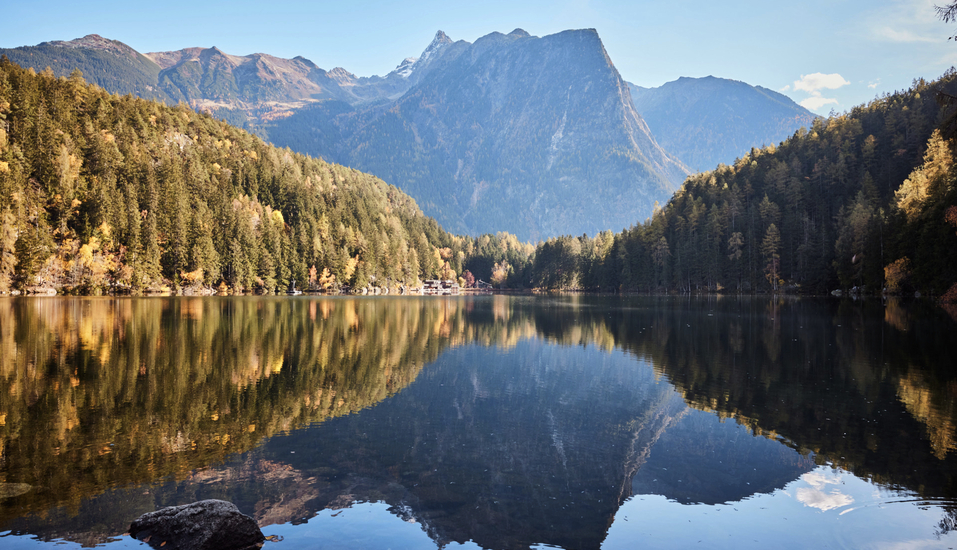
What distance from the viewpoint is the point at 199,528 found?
8.45m

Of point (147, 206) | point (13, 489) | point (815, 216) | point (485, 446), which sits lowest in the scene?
point (485, 446)

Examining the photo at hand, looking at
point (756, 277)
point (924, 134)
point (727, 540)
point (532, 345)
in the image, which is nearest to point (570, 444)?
point (727, 540)

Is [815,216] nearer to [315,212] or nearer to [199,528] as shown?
[315,212]

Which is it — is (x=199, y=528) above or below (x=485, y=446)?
above

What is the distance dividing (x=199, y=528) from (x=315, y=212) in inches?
6770

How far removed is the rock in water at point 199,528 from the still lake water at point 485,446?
0.36 metres

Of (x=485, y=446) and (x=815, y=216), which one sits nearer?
(x=485, y=446)

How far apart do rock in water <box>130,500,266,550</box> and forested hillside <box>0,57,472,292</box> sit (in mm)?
102158

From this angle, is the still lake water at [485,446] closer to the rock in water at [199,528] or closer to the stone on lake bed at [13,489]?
the stone on lake bed at [13,489]

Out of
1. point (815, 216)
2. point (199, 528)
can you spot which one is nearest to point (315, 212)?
point (815, 216)

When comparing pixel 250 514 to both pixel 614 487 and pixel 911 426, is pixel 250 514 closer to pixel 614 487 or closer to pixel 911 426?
pixel 614 487

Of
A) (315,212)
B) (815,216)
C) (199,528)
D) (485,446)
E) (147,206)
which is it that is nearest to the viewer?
(199,528)

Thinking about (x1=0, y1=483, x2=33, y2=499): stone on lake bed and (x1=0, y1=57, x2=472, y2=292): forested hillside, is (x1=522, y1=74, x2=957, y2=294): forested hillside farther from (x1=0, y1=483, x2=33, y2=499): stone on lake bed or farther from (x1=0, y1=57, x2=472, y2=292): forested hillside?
(x1=0, y1=57, x2=472, y2=292): forested hillside

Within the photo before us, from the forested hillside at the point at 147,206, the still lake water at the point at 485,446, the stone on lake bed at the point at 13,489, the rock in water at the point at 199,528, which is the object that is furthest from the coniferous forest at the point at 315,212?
the stone on lake bed at the point at 13,489
